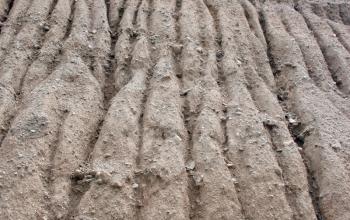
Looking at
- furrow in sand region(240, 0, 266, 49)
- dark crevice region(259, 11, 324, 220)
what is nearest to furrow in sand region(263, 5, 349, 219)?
dark crevice region(259, 11, 324, 220)

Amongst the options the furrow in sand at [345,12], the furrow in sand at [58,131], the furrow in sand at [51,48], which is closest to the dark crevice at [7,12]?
the furrow in sand at [51,48]

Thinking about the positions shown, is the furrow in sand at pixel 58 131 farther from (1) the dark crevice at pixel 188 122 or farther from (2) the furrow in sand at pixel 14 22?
(1) the dark crevice at pixel 188 122

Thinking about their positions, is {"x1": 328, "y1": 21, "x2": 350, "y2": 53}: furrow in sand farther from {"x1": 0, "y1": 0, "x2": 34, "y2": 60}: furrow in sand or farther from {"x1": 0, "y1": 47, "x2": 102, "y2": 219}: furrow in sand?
{"x1": 0, "y1": 0, "x2": 34, "y2": 60}: furrow in sand

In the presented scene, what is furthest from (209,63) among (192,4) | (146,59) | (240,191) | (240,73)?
(240,191)

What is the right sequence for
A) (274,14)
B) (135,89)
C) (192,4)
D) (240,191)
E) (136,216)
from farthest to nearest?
(274,14)
(192,4)
(135,89)
(240,191)
(136,216)

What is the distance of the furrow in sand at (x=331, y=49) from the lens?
902cm

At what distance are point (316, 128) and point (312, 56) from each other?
251 centimetres

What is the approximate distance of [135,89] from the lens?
24.4 ft

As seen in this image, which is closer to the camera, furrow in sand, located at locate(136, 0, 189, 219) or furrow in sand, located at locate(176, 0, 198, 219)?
furrow in sand, located at locate(136, 0, 189, 219)

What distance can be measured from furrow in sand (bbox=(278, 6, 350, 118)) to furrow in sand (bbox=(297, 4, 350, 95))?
184 millimetres

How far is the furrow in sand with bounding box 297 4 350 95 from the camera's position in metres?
9.02

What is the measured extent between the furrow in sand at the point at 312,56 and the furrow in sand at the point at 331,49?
0.18 meters

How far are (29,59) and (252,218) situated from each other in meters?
4.58

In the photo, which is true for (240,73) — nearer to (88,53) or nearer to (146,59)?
(146,59)
